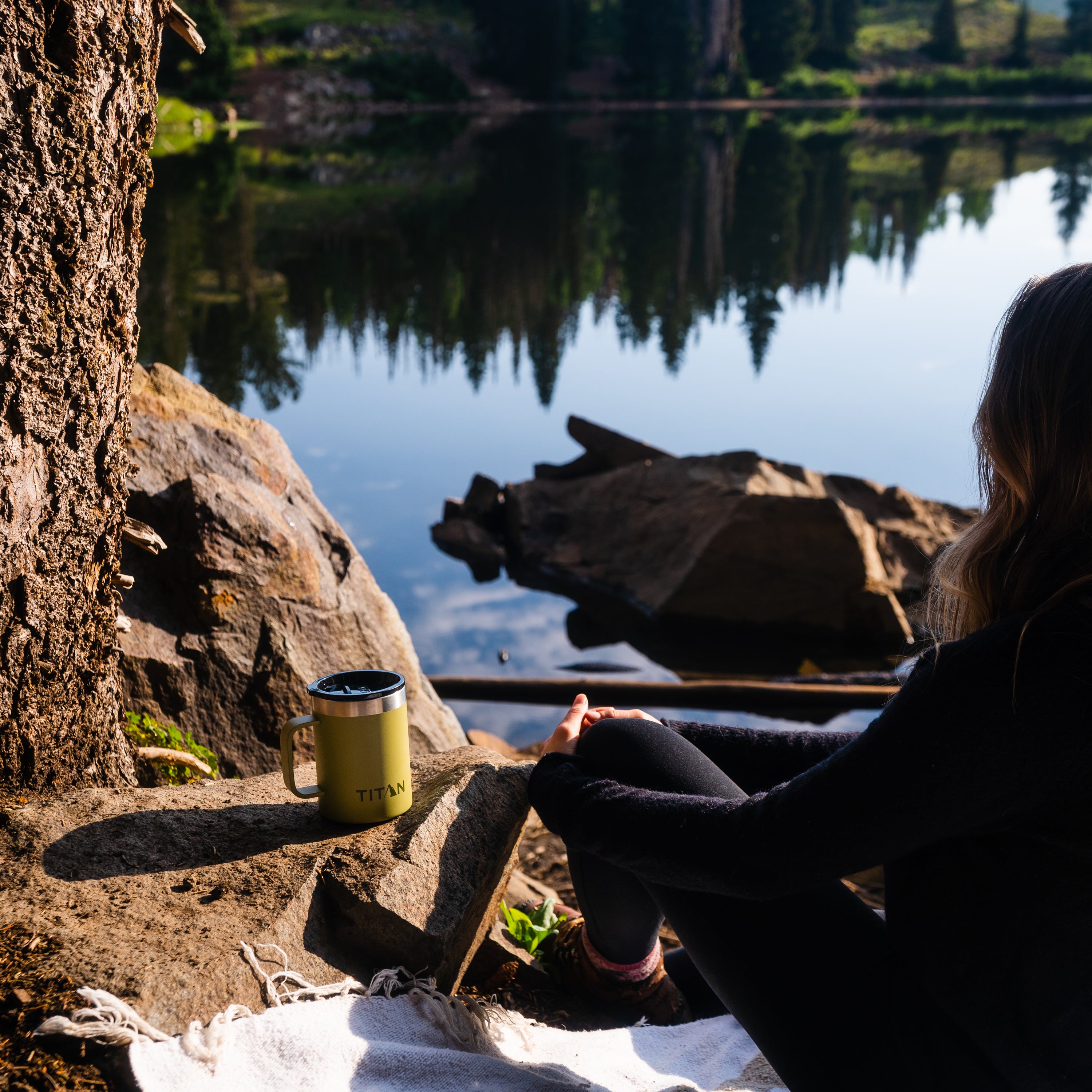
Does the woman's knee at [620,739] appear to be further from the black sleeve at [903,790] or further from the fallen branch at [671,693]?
the fallen branch at [671,693]

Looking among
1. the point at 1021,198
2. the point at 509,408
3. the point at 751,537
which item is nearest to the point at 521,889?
the point at 751,537

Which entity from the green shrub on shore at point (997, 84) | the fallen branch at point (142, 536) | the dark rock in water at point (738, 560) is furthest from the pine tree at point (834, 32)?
the fallen branch at point (142, 536)

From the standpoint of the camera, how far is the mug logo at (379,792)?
1.83 metres

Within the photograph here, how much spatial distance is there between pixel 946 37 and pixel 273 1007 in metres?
64.3

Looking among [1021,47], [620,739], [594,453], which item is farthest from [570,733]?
[1021,47]

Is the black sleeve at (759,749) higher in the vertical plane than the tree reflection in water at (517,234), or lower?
lower

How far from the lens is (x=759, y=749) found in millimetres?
1820

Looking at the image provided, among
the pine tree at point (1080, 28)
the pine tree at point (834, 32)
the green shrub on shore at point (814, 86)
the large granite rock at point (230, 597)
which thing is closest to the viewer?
the large granite rock at point (230, 597)

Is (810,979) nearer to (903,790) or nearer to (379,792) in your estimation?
(903,790)

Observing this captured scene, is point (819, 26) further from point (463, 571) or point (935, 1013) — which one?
point (935, 1013)

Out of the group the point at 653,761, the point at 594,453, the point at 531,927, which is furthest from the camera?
the point at 594,453

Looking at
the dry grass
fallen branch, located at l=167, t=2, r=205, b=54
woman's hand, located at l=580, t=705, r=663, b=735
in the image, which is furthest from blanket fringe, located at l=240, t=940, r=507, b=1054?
fallen branch, located at l=167, t=2, r=205, b=54

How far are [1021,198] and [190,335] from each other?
819 inches

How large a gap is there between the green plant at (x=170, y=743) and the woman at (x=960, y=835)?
1164 millimetres
